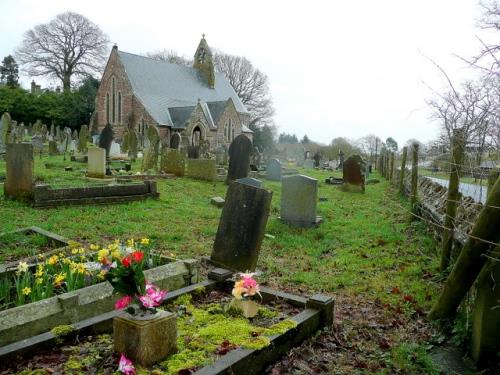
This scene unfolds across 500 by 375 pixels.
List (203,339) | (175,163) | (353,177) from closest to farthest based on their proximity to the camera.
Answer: (203,339) < (175,163) < (353,177)

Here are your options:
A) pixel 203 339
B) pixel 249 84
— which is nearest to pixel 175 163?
pixel 203 339

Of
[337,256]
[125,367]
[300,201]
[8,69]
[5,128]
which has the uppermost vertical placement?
[8,69]

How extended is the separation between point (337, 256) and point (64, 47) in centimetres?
5177

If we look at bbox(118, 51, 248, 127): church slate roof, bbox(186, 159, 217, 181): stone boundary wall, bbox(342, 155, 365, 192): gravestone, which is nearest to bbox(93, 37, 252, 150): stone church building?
bbox(118, 51, 248, 127): church slate roof

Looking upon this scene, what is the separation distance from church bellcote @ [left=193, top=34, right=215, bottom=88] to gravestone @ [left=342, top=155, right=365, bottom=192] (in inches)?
1334

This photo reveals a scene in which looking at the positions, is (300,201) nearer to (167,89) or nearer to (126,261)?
(126,261)

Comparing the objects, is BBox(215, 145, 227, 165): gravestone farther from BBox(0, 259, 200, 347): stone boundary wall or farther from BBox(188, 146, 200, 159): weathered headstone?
BBox(0, 259, 200, 347): stone boundary wall

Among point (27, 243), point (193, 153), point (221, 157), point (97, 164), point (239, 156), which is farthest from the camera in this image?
point (221, 157)

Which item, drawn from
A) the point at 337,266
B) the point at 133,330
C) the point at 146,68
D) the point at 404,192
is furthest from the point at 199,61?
the point at 133,330

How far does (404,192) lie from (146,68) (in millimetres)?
33309

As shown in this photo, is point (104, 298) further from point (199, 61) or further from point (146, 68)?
point (199, 61)

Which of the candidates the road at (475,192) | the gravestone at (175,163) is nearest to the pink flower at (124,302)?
the road at (475,192)

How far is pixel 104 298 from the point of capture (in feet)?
14.7

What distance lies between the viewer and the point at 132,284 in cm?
332
